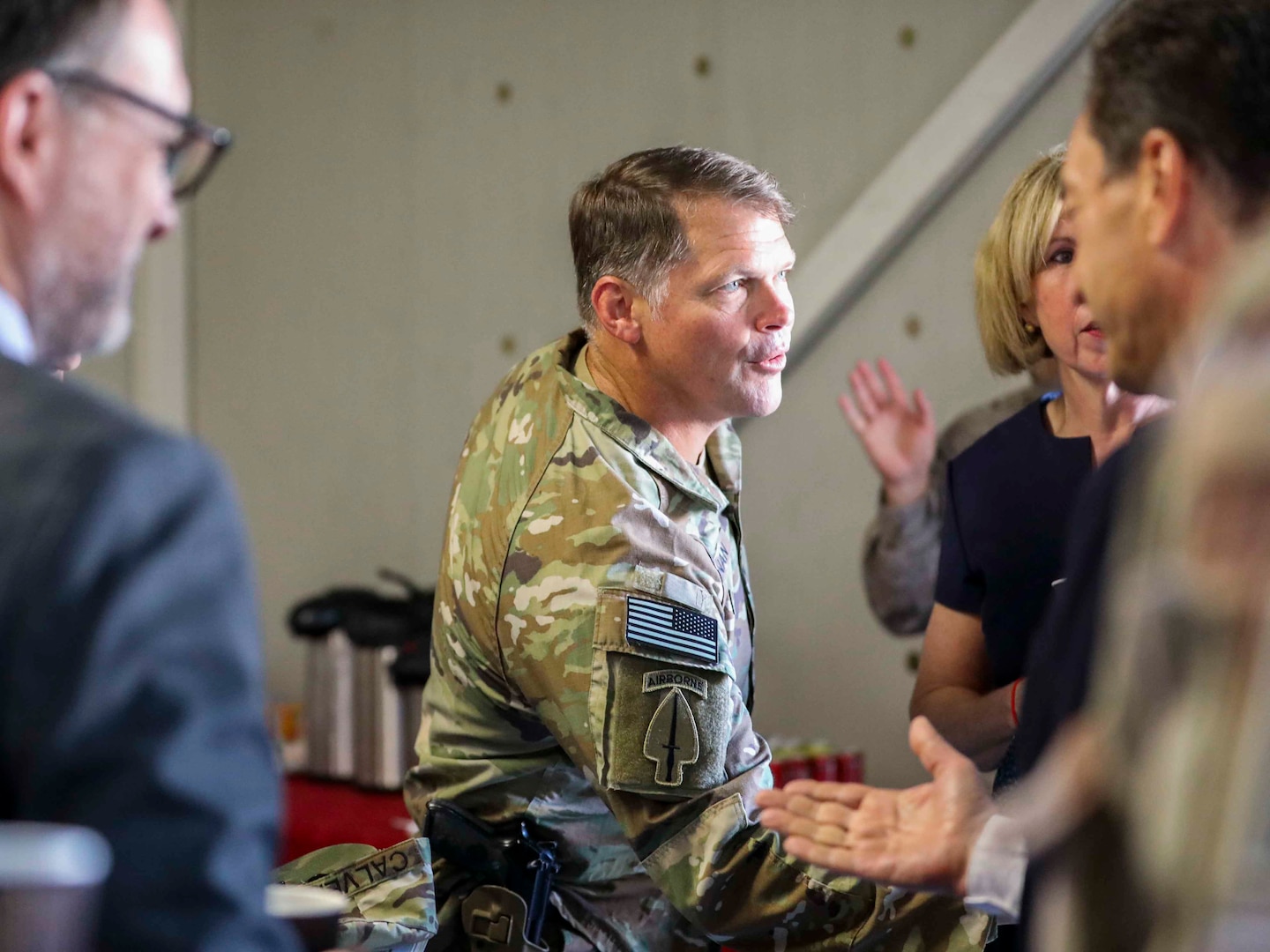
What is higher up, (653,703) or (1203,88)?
(1203,88)

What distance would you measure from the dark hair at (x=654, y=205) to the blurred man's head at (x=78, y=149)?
3.36 feet

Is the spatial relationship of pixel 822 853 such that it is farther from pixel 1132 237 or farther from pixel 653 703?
pixel 1132 237

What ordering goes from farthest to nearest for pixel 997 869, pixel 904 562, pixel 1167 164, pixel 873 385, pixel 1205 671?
pixel 904 562 < pixel 873 385 < pixel 997 869 < pixel 1167 164 < pixel 1205 671

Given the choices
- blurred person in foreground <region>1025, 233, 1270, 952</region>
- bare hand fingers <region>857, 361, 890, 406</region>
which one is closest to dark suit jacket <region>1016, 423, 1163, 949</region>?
blurred person in foreground <region>1025, 233, 1270, 952</region>

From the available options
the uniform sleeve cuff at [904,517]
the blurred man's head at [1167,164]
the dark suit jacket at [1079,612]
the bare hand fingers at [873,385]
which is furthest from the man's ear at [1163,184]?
the uniform sleeve cuff at [904,517]

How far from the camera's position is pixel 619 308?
6.64 feet

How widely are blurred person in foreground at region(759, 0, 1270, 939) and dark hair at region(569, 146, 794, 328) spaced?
0.83 metres

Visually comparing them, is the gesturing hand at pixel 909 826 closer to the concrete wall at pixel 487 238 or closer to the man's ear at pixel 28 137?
the man's ear at pixel 28 137

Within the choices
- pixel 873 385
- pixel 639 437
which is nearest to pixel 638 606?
pixel 639 437

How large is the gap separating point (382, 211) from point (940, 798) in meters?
3.62

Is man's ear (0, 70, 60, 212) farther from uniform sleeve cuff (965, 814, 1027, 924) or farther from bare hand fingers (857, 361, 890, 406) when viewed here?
bare hand fingers (857, 361, 890, 406)

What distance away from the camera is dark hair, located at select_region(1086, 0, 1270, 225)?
3.43 ft

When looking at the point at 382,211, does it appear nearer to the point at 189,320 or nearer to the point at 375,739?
the point at 189,320

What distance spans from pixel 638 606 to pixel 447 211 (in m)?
2.99
